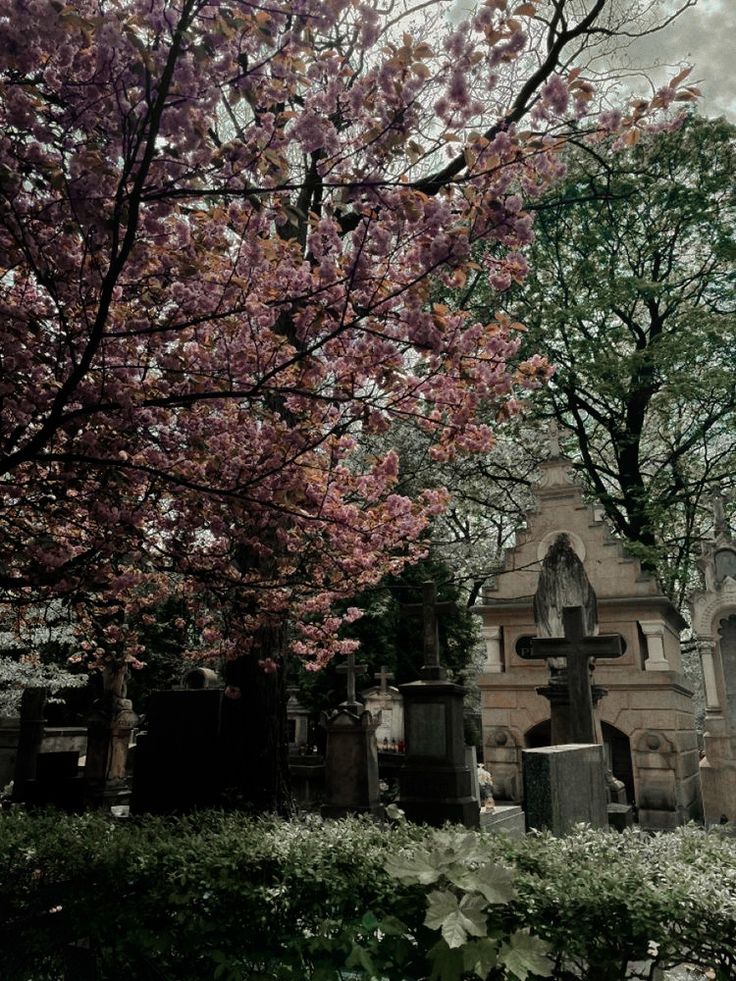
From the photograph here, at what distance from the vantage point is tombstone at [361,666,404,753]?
16.5m

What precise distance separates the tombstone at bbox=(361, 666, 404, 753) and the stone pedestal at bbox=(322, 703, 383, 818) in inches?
173

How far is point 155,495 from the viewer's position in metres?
5.66

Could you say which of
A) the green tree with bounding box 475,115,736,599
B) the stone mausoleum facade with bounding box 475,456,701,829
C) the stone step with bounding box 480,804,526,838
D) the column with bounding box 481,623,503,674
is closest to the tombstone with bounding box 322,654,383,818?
the stone step with bounding box 480,804,526,838

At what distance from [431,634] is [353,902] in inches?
284

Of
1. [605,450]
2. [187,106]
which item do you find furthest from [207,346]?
[605,450]

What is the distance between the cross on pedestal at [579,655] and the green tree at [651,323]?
1031 centimetres

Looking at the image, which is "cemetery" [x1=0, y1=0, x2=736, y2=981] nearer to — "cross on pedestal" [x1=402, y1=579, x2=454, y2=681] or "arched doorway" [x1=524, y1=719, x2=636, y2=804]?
"cross on pedestal" [x1=402, y1=579, x2=454, y2=681]

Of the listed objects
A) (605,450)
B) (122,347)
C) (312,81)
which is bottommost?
(122,347)

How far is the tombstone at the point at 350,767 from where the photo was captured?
1142 cm

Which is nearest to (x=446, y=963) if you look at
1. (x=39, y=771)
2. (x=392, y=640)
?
(x=39, y=771)

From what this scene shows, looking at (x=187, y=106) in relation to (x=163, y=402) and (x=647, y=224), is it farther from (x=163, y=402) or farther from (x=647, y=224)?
(x=647, y=224)

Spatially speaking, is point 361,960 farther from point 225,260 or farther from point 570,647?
point 570,647

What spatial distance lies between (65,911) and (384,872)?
195 centimetres

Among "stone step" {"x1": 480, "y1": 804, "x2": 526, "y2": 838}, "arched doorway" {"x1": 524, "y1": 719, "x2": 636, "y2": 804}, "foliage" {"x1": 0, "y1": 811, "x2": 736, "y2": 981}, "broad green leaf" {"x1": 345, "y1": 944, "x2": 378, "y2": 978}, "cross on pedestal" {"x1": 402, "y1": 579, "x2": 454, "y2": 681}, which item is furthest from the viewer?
"arched doorway" {"x1": 524, "y1": 719, "x2": 636, "y2": 804}
